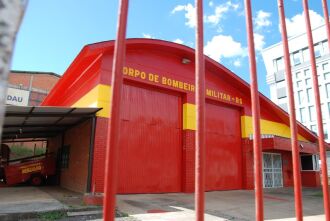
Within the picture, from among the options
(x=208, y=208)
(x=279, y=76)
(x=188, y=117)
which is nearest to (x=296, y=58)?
(x=279, y=76)

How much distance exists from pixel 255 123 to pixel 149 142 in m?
10.9

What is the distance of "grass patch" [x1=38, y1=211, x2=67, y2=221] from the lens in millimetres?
8359

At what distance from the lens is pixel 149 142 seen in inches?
560

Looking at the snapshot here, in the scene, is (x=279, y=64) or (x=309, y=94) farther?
(x=279, y=64)

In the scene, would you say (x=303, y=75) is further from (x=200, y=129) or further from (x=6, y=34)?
(x=6, y=34)

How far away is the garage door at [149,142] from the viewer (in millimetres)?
13461

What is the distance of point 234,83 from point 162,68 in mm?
5200

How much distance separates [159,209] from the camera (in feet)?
33.5

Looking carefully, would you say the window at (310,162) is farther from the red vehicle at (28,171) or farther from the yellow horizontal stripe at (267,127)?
the red vehicle at (28,171)

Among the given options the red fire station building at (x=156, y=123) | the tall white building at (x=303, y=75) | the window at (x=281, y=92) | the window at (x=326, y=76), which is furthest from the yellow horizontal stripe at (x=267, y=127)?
the window at (x=281, y=92)

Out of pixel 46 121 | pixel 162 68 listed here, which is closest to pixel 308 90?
pixel 162 68

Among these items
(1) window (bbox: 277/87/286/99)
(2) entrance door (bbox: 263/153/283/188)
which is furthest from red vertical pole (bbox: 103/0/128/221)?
(1) window (bbox: 277/87/286/99)

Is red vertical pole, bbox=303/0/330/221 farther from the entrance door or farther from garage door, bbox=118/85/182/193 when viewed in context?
the entrance door

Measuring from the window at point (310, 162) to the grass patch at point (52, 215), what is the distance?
65.2 ft
